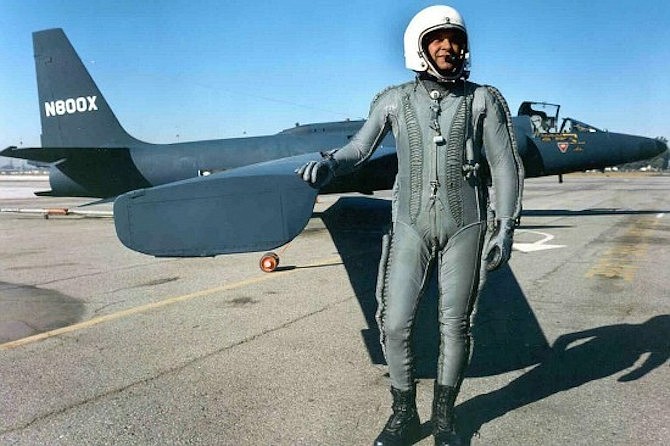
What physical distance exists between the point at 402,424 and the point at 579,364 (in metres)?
2.00

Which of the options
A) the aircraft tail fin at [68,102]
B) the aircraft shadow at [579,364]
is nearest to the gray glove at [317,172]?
the aircraft shadow at [579,364]

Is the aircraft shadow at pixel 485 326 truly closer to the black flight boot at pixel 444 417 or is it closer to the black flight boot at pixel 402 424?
the black flight boot at pixel 444 417

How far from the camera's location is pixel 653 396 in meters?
3.62

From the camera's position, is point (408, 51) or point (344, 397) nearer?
point (408, 51)

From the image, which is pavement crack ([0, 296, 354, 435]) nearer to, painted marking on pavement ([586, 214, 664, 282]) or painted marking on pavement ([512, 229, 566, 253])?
painted marking on pavement ([586, 214, 664, 282])

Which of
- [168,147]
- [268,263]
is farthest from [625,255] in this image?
[168,147]

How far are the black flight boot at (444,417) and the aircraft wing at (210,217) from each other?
51.8 inches

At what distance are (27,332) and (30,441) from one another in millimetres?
2619

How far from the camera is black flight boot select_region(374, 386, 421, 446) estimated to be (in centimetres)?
297

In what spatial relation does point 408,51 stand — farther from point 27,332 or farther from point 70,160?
point 70,160

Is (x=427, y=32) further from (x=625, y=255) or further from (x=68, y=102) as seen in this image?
(x=68, y=102)

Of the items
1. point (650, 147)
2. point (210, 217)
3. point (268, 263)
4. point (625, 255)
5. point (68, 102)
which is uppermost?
point (68, 102)

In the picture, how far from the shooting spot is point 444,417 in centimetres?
303

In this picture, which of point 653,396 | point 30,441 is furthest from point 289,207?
point 653,396
